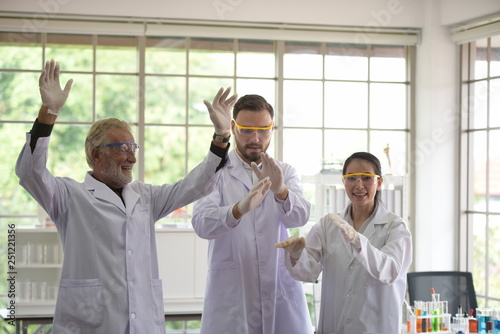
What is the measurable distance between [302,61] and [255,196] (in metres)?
3.62

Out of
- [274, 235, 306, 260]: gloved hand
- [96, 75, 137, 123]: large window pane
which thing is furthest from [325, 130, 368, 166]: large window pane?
[96, 75, 137, 123]: large window pane

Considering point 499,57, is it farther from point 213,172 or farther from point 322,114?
point 213,172

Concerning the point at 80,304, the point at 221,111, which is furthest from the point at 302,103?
the point at 80,304

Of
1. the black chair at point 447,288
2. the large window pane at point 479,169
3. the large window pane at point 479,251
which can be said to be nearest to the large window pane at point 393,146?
the large window pane at point 479,169

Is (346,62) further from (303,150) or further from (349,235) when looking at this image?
(349,235)

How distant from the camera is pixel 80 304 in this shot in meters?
2.07

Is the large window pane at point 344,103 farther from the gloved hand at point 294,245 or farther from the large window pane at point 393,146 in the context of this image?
the gloved hand at point 294,245

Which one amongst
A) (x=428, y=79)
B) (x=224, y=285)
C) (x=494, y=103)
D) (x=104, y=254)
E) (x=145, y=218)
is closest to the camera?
(x=104, y=254)

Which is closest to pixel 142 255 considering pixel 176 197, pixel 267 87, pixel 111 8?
pixel 176 197

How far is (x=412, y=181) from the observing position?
19.1 ft

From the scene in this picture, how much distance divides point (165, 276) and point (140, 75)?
1715 millimetres

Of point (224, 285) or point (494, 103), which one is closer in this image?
point (224, 285)

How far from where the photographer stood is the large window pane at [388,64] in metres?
5.84

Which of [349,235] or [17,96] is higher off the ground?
[17,96]
